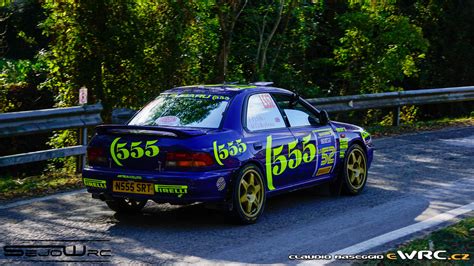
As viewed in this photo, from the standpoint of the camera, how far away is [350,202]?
9.34 m

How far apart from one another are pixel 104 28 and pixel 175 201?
620 centimetres

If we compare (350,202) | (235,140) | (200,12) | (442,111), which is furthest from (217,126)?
(442,111)

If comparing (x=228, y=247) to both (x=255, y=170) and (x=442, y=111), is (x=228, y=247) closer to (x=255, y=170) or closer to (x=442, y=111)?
(x=255, y=170)

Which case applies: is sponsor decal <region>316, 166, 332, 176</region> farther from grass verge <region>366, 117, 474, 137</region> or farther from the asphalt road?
grass verge <region>366, 117, 474, 137</region>

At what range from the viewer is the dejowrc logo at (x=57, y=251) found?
6480mm

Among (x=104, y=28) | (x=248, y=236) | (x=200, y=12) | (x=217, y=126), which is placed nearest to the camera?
(x=248, y=236)

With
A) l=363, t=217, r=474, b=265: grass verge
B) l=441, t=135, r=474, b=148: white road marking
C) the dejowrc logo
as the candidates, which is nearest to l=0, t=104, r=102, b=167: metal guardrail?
the dejowrc logo

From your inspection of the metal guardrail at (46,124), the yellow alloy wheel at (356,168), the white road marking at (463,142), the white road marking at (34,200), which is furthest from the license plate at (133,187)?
the white road marking at (463,142)

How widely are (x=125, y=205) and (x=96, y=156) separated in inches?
29.4

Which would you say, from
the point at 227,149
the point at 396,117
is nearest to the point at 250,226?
the point at 227,149

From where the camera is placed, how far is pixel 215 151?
7641mm

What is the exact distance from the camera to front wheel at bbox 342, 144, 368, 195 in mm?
9680

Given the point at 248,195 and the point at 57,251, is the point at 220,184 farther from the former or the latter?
the point at 57,251

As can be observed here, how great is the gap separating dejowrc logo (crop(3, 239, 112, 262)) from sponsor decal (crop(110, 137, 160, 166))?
3.35 feet
